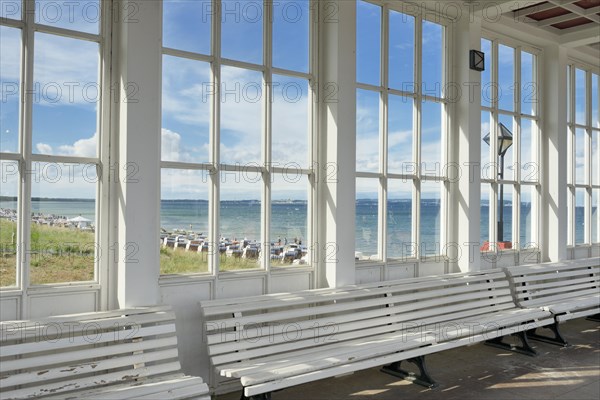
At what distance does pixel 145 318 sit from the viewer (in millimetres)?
3723

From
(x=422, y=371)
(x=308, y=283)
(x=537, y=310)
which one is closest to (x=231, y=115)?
(x=308, y=283)

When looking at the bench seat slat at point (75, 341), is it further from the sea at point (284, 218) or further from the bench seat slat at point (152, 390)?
the sea at point (284, 218)

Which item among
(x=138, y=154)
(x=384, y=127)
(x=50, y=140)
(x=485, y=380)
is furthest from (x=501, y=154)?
(x=50, y=140)

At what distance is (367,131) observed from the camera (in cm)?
554

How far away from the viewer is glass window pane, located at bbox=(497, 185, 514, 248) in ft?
23.0

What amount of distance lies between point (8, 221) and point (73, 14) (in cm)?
147

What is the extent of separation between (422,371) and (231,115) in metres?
2.70

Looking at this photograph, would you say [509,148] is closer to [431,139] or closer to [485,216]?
[485,216]

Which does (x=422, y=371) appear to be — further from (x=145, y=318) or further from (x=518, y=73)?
(x=518, y=73)

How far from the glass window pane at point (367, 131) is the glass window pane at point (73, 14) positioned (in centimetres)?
242

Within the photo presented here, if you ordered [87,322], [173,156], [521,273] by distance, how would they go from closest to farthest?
[87,322] < [173,156] < [521,273]

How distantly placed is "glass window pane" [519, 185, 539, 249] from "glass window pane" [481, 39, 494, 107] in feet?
4.47

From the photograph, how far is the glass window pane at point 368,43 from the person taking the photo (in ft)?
17.9

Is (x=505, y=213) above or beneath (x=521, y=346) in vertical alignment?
above
